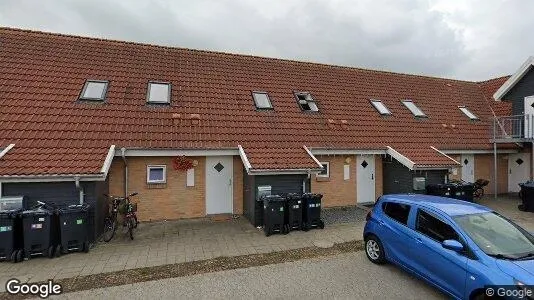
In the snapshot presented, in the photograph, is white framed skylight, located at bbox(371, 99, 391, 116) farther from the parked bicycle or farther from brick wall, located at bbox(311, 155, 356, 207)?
the parked bicycle

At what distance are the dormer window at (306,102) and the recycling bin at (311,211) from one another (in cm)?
502

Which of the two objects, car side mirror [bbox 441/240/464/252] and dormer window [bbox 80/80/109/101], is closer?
car side mirror [bbox 441/240/464/252]

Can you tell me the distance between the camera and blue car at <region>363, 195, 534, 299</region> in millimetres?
4426

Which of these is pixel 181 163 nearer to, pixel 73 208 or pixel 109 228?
pixel 109 228

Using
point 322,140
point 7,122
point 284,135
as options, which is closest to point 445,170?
point 322,140

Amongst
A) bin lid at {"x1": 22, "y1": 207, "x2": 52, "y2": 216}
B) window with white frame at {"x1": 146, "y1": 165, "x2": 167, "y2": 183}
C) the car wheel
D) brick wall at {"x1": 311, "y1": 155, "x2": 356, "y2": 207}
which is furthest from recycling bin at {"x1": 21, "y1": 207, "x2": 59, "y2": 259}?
brick wall at {"x1": 311, "y1": 155, "x2": 356, "y2": 207}

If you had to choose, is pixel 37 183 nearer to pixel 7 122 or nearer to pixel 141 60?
pixel 7 122

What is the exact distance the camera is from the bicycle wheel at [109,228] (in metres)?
8.50

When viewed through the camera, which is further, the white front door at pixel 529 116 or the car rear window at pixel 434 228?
the white front door at pixel 529 116

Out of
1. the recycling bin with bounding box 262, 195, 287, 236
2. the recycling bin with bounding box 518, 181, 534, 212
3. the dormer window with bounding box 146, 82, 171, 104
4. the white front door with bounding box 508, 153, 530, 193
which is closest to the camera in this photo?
the recycling bin with bounding box 262, 195, 287, 236

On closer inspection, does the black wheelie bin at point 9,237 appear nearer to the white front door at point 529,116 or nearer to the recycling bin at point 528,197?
the recycling bin at point 528,197

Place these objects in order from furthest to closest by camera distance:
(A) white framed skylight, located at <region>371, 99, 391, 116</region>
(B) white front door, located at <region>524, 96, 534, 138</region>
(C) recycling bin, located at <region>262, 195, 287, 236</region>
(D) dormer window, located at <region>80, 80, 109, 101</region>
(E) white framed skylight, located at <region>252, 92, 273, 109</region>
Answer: (A) white framed skylight, located at <region>371, 99, 391, 116</region>, (B) white front door, located at <region>524, 96, 534, 138</region>, (E) white framed skylight, located at <region>252, 92, 273, 109</region>, (D) dormer window, located at <region>80, 80, 109, 101</region>, (C) recycling bin, located at <region>262, 195, 287, 236</region>

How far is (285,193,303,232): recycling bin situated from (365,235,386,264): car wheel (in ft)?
8.27

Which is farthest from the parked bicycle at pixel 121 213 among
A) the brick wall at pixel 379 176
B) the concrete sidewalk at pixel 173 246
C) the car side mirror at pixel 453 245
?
the brick wall at pixel 379 176
